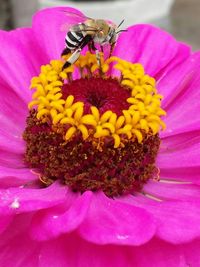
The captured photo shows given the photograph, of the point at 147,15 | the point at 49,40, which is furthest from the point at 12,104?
the point at 147,15

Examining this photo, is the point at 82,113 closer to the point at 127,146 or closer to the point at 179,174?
the point at 127,146

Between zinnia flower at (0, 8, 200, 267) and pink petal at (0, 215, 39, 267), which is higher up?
zinnia flower at (0, 8, 200, 267)

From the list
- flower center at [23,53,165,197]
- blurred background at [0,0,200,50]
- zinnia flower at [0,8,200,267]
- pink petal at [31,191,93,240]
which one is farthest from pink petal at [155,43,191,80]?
blurred background at [0,0,200,50]

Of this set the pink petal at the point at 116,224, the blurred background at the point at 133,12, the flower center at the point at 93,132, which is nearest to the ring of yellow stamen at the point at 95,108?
the flower center at the point at 93,132

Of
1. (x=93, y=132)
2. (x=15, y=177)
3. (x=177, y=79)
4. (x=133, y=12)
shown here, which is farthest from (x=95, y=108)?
(x=133, y=12)

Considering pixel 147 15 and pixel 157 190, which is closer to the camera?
pixel 157 190

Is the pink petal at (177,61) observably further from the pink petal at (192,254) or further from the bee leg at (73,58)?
the pink petal at (192,254)

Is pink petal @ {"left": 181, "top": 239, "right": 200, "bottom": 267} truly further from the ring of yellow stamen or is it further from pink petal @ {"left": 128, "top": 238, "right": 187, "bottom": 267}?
the ring of yellow stamen
